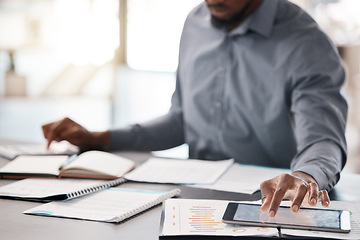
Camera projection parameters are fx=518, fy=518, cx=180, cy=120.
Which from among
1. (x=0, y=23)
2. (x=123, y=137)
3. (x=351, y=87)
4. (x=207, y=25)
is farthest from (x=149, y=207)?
(x=0, y=23)

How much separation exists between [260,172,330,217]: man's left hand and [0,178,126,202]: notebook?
0.41 meters

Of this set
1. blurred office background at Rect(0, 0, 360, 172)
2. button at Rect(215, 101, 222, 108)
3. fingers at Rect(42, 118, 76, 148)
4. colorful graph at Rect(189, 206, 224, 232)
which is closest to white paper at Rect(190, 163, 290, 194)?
colorful graph at Rect(189, 206, 224, 232)

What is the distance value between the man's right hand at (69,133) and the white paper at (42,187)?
344 mm

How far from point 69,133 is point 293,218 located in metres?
0.91

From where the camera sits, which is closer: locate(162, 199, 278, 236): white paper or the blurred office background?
locate(162, 199, 278, 236): white paper

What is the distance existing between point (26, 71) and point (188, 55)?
6.42 m

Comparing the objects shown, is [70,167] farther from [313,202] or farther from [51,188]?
[313,202]

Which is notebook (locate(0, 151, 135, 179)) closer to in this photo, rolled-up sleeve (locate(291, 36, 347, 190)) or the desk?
the desk

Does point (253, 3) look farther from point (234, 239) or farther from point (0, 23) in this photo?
point (0, 23)

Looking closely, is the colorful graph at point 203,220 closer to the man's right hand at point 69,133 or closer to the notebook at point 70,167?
the notebook at point 70,167

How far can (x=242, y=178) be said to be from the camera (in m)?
1.36

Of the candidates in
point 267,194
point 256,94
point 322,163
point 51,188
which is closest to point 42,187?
point 51,188

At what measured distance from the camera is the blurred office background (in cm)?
462

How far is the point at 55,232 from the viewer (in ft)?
3.10
